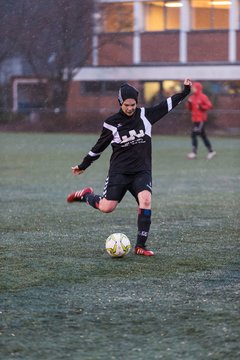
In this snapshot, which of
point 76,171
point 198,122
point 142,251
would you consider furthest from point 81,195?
point 198,122

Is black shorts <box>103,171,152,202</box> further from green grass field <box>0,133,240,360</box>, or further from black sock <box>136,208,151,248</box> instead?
green grass field <box>0,133,240,360</box>

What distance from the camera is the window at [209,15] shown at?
126 feet

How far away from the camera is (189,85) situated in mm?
9156

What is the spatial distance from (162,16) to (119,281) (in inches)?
1295

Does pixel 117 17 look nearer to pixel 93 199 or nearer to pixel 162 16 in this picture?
pixel 162 16

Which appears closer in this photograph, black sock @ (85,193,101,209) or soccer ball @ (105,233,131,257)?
soccer ball @ (105,233,131,257)

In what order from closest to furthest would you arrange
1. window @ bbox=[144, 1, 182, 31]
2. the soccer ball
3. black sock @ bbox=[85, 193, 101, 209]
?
the soccer ball → black sock @ bbox=[85, 193, 101, 209] → window @ bbox=[144, 1, 182, 31]

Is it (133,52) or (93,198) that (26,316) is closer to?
(93,198)

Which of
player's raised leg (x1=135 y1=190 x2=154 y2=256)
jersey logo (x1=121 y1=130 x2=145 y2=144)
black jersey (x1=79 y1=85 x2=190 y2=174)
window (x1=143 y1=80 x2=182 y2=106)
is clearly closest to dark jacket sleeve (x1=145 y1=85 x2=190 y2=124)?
black jersey (x1=79 y1=85 x2=190 y2=174)

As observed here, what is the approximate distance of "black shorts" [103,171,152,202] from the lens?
29.1 feet

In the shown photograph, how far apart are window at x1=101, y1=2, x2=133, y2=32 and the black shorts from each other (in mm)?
21242

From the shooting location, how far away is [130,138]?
348 inches

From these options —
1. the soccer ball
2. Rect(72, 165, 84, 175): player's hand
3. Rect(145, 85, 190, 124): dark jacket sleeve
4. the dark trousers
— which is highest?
Rect(145, 85, 190, 124): dark jacket sleeve

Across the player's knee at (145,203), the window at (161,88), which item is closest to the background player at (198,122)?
the window at (161,88)
